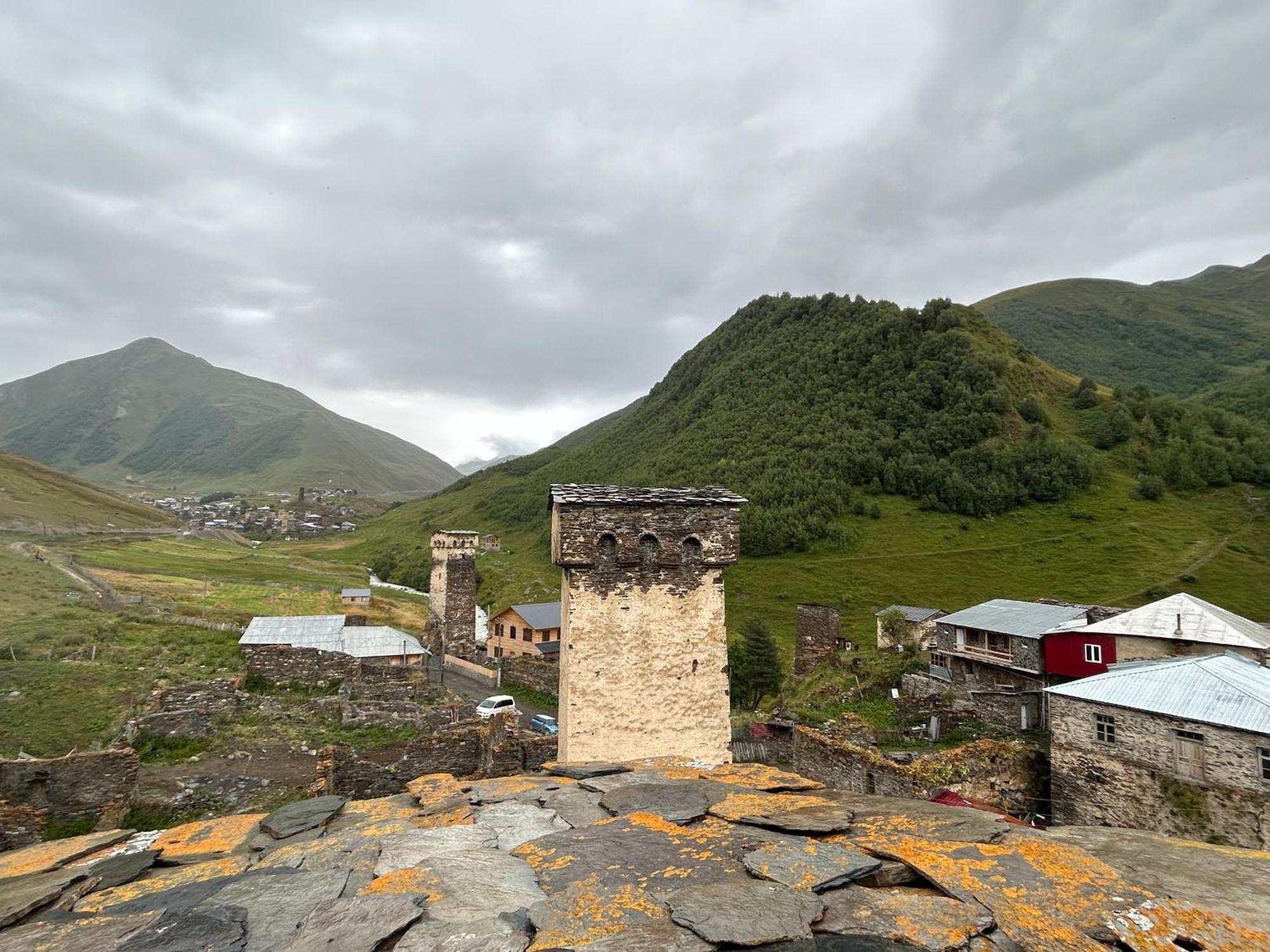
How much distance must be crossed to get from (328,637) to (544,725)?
45.7 feet

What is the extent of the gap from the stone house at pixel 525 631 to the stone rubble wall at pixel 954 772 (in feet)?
100

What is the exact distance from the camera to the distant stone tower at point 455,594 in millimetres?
45875

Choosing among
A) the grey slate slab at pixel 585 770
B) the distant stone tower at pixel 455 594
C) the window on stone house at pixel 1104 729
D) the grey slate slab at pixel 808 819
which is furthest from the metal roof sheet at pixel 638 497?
the distant stone tower at pixel 455 594

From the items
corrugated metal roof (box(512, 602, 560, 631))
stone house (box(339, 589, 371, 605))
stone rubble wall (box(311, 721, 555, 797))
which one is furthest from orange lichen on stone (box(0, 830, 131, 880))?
stone house (box(339, 589, 371, 605))

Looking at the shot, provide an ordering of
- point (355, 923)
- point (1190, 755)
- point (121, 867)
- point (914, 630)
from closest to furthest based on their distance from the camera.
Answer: point (355, 923) < point (121, 867) < point (1190, 755) < point (914, 630)

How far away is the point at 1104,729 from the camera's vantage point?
56.4ft

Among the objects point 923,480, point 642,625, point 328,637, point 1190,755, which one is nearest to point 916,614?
point 1190,755

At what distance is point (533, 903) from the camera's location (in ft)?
13.3

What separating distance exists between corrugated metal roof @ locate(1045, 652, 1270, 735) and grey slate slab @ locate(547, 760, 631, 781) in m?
16.5

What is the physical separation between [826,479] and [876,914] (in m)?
104

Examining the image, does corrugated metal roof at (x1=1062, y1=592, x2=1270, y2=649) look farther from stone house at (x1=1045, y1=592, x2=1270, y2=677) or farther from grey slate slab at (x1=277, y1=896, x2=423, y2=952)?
grey slate slab at (x1=277, y1=896, x2=423, y2=952)

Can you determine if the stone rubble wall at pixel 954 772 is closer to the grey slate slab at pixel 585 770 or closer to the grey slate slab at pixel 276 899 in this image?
the grey slate slab at pixel 585 770

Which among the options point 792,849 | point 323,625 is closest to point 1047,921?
point 792,849

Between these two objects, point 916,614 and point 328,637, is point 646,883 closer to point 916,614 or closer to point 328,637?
point 328,637
